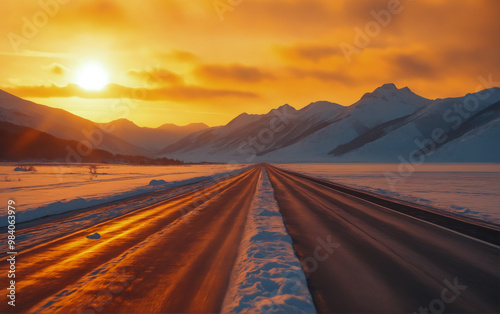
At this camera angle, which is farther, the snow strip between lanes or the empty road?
the empty road

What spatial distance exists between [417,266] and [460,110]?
21501 cm

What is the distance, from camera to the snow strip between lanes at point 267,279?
180 inches

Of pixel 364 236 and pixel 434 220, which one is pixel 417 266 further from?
pixel 434 220

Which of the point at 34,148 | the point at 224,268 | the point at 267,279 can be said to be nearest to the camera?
the point at 267,279

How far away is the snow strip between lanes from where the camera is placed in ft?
15.0

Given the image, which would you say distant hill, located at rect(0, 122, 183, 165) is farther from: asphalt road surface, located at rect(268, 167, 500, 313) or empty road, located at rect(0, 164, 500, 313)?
asphalt road surface, located at rect(268, 167, 500, 313)

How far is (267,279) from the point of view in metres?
5.61

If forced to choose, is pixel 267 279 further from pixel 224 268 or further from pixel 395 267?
pixel 395 267

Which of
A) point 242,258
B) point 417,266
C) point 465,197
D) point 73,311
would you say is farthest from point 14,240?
point 465,197

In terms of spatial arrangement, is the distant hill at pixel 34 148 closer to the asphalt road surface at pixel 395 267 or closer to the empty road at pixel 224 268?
the empty road at pixel 224 268

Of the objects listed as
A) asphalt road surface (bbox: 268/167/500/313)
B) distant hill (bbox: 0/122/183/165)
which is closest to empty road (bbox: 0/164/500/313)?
asphalt road surface (bbox: 268/167/500/313)

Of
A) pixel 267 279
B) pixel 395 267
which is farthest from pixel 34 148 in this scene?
pixel 395 267

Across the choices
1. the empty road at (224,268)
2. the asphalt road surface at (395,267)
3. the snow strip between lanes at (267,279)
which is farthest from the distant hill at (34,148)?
the snow strip between lanes at (267,279)

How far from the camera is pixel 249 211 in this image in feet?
Result: 45.4
